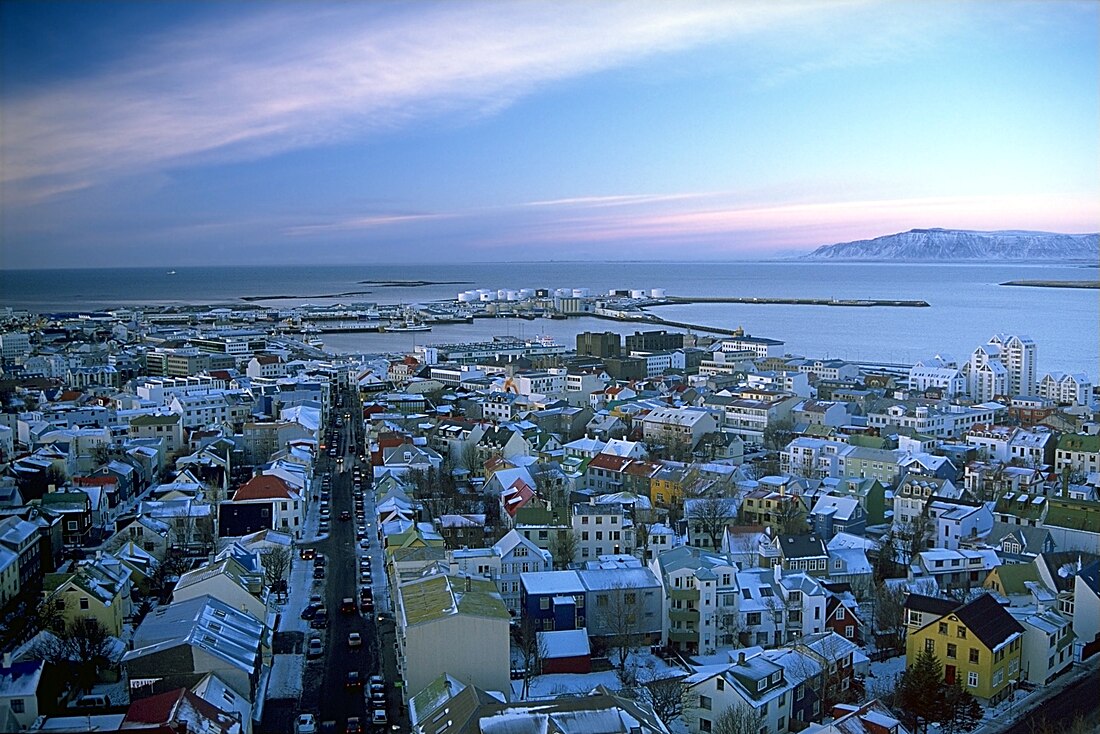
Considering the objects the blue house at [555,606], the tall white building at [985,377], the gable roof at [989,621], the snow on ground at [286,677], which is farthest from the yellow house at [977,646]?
the tall white building at [985,377]

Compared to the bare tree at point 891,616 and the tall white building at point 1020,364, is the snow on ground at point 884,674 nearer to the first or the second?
the bare tree at point 891,616

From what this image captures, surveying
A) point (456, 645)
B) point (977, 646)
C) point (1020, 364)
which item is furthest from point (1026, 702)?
point (1020, 364)

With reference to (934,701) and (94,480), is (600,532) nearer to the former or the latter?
(934,701)

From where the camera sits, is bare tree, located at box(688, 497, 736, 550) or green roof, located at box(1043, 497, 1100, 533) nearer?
green roof, located at box(1043, 497, 1100, 533)

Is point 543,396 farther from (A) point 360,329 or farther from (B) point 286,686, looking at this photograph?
(A) point 360,329

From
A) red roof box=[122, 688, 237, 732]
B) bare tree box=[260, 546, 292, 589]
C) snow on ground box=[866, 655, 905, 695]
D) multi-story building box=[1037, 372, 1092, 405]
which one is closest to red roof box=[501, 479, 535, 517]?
bare tree box=[260, 546, 292, 589]

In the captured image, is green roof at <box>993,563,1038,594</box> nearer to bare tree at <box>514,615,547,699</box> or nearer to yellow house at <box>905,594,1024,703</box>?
yellow house at <box>905,594,1024,703</box>
